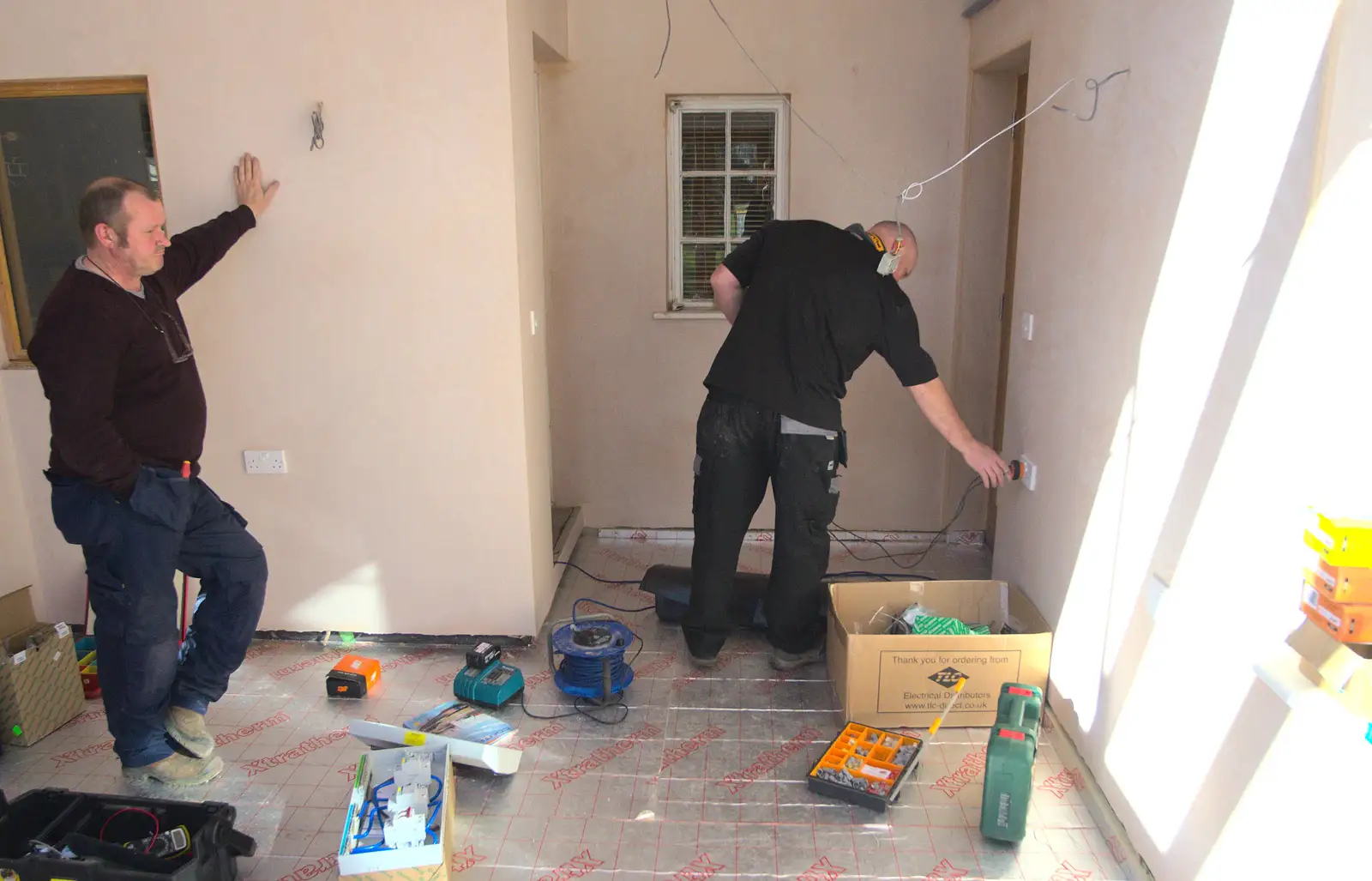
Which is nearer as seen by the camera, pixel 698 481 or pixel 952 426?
pixel 952 426

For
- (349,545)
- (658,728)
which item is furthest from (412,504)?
(658,728)

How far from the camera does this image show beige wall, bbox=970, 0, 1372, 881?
1.46m

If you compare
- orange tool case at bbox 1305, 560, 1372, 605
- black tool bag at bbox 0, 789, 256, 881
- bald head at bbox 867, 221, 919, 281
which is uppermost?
bald head at bbox 867, 221, 919, 281

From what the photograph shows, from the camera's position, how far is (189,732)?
2.54m

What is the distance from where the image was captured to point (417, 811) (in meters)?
2.06

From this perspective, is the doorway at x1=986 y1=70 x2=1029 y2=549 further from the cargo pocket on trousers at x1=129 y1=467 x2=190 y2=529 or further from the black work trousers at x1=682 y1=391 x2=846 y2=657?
the cargo pocket on trousers at x1=129 y1=467 x2=190 y2=529

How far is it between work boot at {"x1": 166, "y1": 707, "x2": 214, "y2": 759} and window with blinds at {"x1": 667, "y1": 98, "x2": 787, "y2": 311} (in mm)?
2539

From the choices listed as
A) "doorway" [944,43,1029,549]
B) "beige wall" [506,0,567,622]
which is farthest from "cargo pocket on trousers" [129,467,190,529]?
"doorway" [944,43,1029,549]

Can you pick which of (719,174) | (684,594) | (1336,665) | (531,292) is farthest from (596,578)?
(1336,665)

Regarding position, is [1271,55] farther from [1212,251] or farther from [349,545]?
[349,545]

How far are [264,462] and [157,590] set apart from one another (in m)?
0.86

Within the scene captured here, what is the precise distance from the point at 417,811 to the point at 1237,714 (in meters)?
1.73

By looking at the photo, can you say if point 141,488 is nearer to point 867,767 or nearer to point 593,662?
point 593,662

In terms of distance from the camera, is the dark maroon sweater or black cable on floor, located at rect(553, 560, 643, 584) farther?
black cable on floor, located at rect(553, 560, 643, 584)
